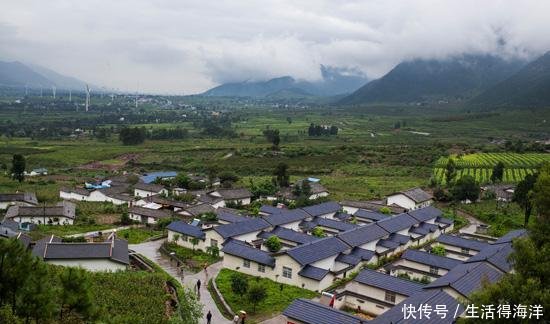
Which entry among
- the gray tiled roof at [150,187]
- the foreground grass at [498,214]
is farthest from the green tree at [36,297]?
the gray tiled roof at [150,187]

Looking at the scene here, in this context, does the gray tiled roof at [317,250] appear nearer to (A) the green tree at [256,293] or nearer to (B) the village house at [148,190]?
(A) the green tree at [256,293]

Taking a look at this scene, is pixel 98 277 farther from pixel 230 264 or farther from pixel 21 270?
pixel 21 270

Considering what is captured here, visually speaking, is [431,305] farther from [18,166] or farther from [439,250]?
[18,166]

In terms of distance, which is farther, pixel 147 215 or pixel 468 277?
pixel 147 215

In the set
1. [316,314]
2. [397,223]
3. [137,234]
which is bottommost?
[137,234]

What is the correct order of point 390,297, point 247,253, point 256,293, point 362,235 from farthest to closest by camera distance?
point 362,235 → point 247,253 → point 390,297 → point 256,293

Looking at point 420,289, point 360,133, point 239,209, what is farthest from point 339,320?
point 360,133

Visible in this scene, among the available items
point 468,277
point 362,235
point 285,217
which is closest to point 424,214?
point 362,235
